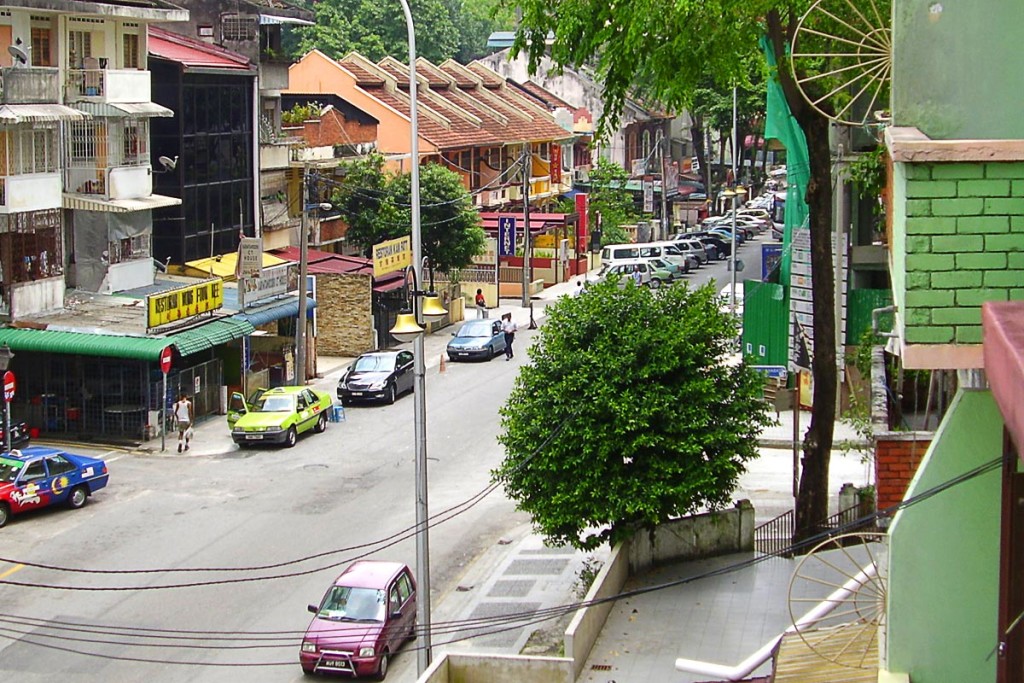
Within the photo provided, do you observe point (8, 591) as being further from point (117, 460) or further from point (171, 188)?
point (171, 188)

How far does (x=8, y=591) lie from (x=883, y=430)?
1416 centimetres

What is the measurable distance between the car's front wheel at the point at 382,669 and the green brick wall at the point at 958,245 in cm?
1359

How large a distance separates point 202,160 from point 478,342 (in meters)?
10.9

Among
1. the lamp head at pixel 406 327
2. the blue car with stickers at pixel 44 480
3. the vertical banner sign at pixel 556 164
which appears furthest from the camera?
the vertical banner sign at pixel 556 164

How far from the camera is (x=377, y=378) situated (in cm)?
4166

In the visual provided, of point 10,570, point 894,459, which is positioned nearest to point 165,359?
point 10,570

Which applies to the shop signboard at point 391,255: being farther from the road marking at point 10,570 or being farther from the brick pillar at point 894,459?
the brick pillar at point 894,459

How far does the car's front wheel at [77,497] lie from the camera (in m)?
29.7

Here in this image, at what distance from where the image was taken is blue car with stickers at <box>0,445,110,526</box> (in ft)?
93.2

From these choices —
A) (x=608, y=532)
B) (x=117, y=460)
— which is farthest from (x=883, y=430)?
(x=117, y=460)

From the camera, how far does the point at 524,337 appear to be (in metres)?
54.4

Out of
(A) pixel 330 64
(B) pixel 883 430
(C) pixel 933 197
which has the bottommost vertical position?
(B) pixel 883 430

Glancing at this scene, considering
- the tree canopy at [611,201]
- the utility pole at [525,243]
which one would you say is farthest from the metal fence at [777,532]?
the tree canopy at [611,201]

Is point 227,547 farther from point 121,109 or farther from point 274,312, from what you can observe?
point 274,312
